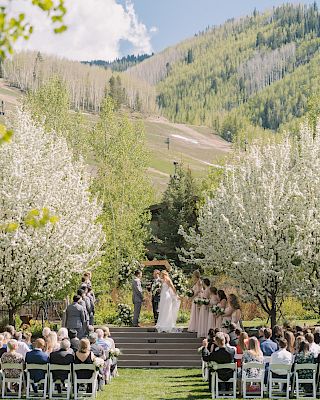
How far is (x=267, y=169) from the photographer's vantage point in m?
27.6

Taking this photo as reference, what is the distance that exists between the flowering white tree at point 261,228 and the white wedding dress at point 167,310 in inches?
89.8

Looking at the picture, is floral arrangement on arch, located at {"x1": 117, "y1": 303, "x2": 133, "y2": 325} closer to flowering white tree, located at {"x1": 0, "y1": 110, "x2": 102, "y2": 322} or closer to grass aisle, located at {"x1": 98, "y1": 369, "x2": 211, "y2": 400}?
flowering white tree, located at {"x1": 0, "y1": 110, "x2": 102, "y2": 322}

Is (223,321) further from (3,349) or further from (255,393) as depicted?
(3,349)

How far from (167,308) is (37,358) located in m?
10.6

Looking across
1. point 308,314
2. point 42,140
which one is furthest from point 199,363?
point 308,314

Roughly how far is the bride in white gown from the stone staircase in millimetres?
383

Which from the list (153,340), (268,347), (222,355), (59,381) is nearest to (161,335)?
(153,340)

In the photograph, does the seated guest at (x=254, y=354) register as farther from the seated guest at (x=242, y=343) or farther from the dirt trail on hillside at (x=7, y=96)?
the dirt trail on hillside at (x=7, y=96)

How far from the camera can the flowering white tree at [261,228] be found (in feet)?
82.3

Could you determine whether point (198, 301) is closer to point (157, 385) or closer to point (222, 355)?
point (157, 385)

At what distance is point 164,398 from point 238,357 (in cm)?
192

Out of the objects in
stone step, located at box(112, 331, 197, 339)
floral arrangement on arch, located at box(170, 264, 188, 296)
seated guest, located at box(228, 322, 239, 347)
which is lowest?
stone step, located at box(112, 331, 197, 339)

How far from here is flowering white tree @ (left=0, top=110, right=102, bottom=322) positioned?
978 inches

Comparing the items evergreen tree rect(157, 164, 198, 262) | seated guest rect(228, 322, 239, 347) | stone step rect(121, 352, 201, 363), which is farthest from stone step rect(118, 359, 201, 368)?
evergreen tree rect(157, 164, 198, 262)
